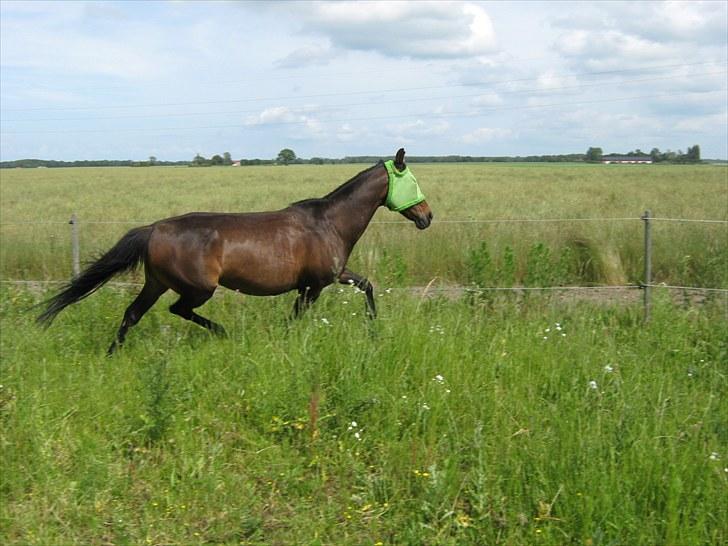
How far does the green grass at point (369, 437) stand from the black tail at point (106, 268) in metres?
0.36

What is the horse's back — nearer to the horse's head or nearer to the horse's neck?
the horse's neck

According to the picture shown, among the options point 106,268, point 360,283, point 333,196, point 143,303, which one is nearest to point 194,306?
point 143,303

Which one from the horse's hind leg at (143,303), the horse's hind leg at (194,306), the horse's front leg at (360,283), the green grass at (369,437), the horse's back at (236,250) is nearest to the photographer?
the green grass at (369,437)

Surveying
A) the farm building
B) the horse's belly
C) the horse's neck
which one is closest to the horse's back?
the horse's belly

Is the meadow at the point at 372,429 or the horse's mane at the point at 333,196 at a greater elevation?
the horse's mane at the point at 333,196

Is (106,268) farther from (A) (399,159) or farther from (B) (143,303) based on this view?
(A) (399,159)

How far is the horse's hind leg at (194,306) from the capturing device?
6.72m

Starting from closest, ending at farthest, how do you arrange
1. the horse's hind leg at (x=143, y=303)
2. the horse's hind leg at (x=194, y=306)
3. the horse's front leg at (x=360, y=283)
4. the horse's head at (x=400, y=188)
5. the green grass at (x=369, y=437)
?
the green grass at (x=369, y=437) → the horse's hind leg at (x=194, y=306) → the horse's hind leg at (x=143, y=303) → the horse's front leg at (x=360, y=283) → the horse's head at (x=400, y=188)

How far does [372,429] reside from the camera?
15.5 ft

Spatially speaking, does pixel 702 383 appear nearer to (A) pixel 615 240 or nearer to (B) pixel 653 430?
(B) pixel 653 430

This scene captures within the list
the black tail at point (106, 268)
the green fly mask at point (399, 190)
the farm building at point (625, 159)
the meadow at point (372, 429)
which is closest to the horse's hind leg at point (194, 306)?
the meadow at point (372, 429)

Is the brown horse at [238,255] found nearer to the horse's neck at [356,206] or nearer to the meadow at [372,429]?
the horse's neck at [356,206]

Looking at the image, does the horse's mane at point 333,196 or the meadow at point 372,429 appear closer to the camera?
the meadow at point 372,429

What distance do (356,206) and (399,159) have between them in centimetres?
66
